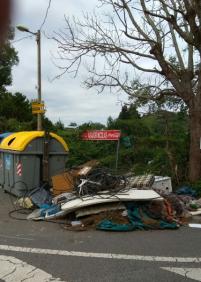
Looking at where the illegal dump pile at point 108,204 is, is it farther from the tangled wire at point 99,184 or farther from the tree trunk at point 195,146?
the tree trunk at point 195,146

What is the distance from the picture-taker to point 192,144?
1339 cm

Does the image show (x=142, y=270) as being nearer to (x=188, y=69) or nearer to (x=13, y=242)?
(x=13, y=242)

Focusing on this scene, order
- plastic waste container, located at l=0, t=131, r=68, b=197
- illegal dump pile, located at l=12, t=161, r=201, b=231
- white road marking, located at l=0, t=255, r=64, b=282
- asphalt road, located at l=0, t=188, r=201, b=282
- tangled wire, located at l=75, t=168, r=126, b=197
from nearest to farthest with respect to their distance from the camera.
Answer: white road marking, located at l=0, t=255, r=64, b=282
asphalt road, located at l=0, t=188, r=201, b=282
illegal dump pile, located at l=12, t=161, r=201, b=231
tangled wire, located at l=75, t=168, r=126, b=197
plastic waste container, located at l=0, t=131, r=68, b=197

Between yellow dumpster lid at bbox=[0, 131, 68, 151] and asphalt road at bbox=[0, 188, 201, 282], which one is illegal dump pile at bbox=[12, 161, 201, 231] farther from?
yellow dumpster lid at bbox=[0, 131, 68, 151]

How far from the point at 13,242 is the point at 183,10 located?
9.23 meters

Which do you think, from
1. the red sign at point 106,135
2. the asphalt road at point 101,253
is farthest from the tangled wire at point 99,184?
the red sign at point 106,135

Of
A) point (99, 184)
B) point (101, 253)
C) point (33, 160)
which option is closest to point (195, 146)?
point (99, 184)

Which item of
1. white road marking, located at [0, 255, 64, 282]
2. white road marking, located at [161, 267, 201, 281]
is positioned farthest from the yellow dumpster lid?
white road marking, located at [161, 267, 201, 281]

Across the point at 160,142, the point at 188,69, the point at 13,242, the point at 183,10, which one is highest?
the point at 183,10

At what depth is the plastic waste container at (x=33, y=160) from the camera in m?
12.1

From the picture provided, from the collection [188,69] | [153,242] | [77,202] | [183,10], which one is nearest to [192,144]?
[188,69]

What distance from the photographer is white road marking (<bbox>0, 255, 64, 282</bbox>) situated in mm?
5254

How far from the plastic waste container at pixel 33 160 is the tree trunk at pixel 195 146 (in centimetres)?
369

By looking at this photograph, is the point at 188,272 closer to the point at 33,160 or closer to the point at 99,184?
the point at 99,184
